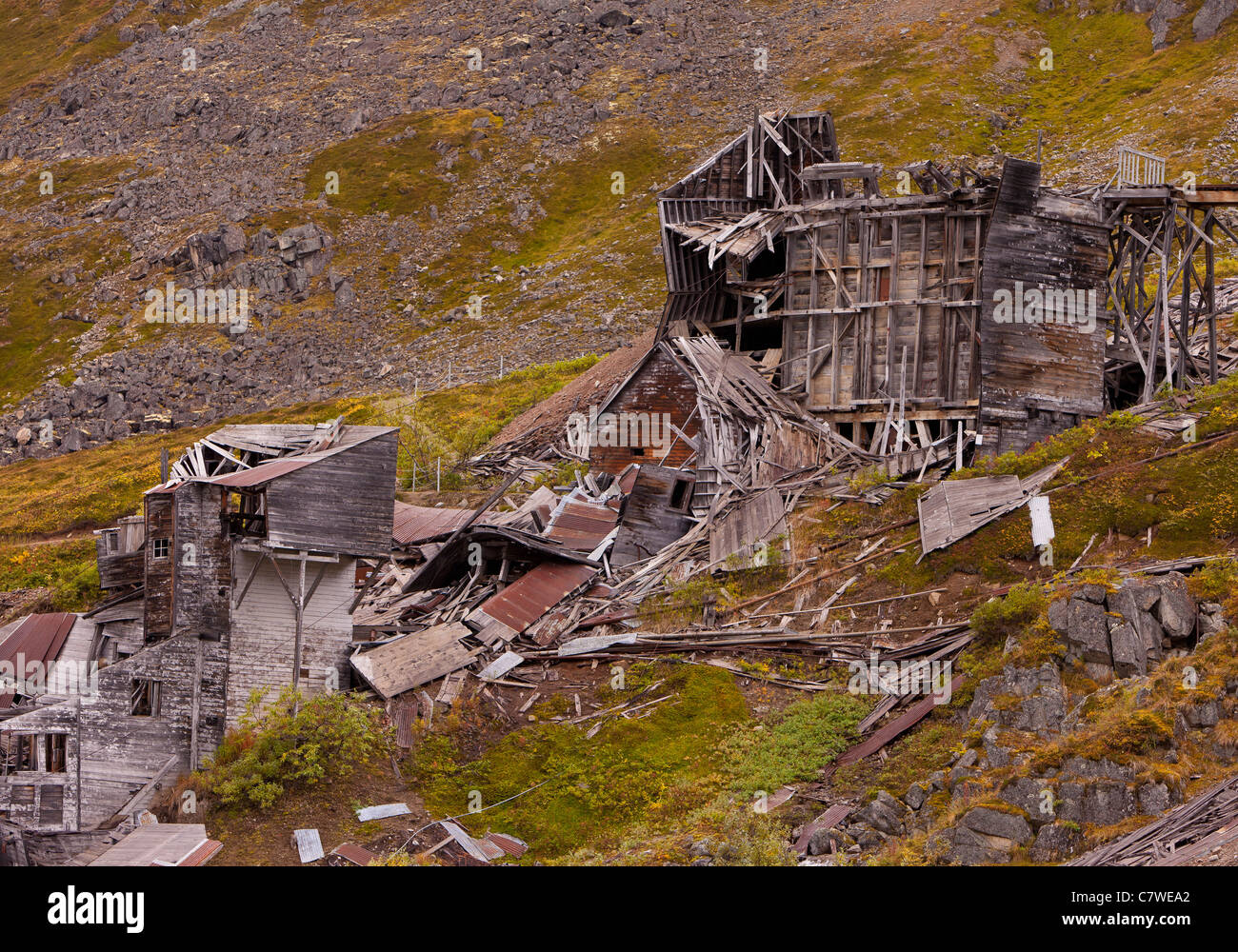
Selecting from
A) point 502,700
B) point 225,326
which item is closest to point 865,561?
point 502,700

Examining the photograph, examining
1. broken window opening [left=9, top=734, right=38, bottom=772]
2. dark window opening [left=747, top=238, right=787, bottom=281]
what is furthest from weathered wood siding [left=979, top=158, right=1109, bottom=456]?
broken window opening [left=9, top=734, right=38, bottom=772]

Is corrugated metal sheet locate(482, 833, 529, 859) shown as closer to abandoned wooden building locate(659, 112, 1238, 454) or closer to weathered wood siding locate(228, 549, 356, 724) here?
weathered wood siding locate(228, 549, 356, 724)

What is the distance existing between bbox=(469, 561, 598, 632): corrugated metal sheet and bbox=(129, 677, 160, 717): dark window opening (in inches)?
262

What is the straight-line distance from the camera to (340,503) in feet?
86.4

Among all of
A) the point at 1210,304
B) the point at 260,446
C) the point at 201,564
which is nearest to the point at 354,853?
the point at 201,564

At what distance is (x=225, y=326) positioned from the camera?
83.4m

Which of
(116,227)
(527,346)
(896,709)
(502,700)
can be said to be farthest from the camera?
(116,227)

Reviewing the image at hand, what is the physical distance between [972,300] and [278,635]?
18637mm

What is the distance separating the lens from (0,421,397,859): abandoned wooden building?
24.4 meters

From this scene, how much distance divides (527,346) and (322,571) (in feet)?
148

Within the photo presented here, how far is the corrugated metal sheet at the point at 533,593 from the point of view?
2608 centimetres

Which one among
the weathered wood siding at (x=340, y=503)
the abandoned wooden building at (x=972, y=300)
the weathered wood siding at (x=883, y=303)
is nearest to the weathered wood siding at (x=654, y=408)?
the abandoned wooden building at (x=972, y=300)

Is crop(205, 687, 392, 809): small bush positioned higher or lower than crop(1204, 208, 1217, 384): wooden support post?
lower

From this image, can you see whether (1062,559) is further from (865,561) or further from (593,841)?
(593,841)
